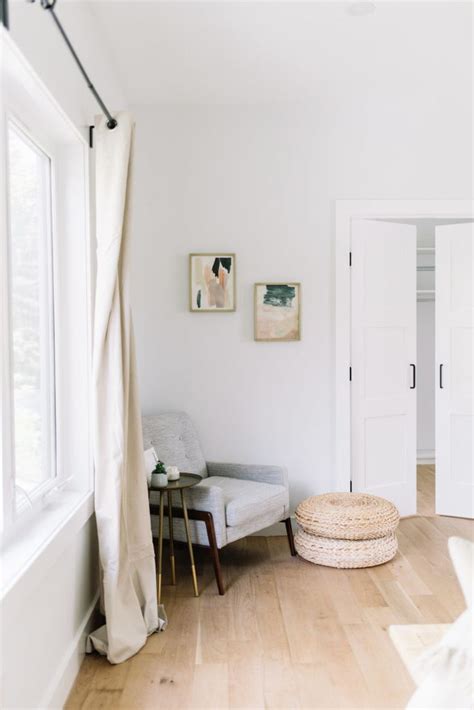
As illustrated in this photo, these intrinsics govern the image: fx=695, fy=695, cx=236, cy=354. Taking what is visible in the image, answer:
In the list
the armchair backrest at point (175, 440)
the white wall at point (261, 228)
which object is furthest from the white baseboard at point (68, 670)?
the white wall at point (261, 228)

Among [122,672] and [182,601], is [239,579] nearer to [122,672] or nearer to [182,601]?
[182,601]

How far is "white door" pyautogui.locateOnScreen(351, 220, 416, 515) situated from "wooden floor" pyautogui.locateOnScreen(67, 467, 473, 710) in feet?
2.04

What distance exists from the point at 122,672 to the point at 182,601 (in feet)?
2.52

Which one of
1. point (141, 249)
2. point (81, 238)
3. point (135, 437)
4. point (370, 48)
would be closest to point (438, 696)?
point (135, 437)

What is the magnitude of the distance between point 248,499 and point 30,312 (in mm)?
1691

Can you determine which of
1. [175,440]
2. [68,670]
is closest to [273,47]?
[175,440]

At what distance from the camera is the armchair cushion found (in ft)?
11.8

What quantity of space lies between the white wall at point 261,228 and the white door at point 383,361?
20 cm

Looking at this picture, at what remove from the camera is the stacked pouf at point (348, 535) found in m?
3.85

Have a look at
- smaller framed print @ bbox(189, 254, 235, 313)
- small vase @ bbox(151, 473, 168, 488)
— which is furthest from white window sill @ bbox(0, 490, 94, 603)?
smaller framed print @ bbox(189, 254, 235, 313)

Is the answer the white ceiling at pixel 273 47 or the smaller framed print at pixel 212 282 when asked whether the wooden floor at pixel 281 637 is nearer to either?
the smaller framed print at pixel 212 282

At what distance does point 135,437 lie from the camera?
3.04m

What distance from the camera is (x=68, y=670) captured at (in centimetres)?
251

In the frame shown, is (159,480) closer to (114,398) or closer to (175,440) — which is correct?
(175,440)
